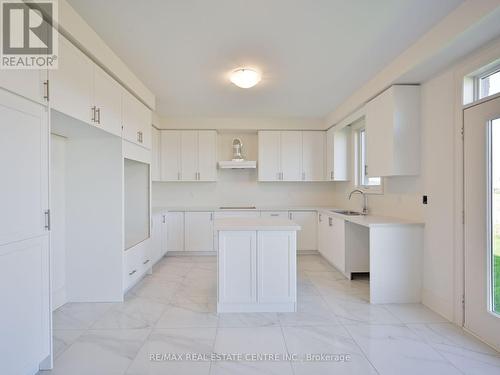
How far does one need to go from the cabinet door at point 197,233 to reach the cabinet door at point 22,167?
3.04 metres

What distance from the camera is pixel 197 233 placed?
4.74 m

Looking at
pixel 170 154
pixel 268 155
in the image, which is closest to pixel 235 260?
pixel 268 155

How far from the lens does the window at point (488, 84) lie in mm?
2059

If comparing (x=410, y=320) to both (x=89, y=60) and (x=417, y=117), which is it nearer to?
(x=417, y=117)

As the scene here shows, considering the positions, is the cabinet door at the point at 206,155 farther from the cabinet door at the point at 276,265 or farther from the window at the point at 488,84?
the window at the point at 488,84

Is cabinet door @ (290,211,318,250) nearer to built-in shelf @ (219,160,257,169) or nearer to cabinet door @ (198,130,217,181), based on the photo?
built-in shelf @ (219,160,257,169)

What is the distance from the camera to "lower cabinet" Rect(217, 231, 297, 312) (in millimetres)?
2576

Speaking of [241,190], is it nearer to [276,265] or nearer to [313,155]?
[313,155]

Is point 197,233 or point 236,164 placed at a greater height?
point 236,164

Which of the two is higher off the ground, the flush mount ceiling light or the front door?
the flush mount ceiling light

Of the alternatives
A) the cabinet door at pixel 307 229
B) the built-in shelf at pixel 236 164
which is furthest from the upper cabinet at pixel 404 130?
the built-in shelf at pixel 236 164

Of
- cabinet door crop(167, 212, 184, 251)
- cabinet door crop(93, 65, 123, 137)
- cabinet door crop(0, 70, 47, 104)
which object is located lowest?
cabinet door crop(167, 212, 184, 251)

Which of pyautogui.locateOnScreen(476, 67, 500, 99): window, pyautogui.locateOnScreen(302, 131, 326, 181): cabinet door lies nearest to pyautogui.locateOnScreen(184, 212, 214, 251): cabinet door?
pyautogui.locateOnScreen(302, 131, 326, 181): cabinet door

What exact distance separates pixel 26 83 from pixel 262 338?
7.91 ft
